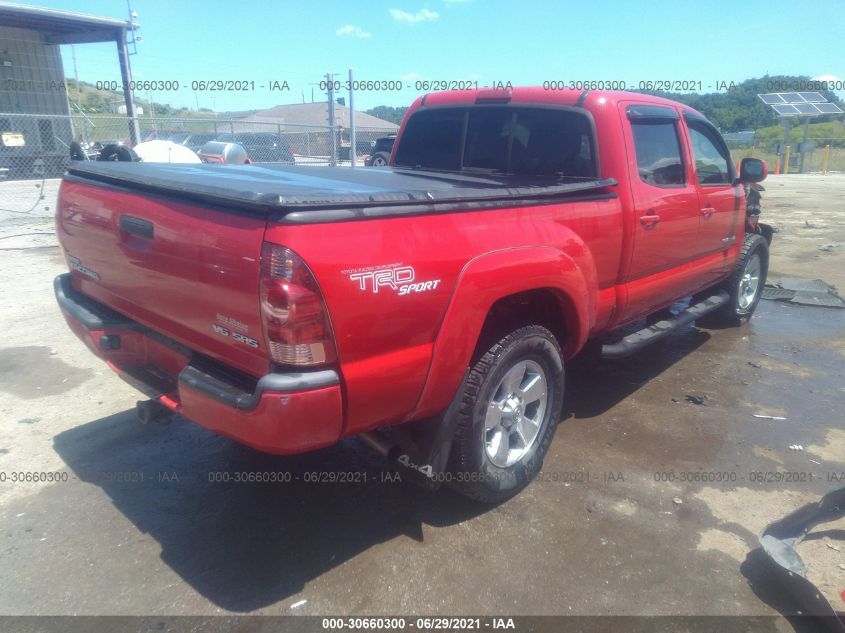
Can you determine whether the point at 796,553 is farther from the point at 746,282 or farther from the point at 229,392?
the point at 746,282

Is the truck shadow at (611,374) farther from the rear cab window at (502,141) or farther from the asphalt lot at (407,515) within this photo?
the rear cab window at (502,141)

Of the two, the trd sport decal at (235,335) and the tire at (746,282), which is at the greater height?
the trd sport decal at (235,335)

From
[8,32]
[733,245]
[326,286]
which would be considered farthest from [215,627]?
[8,32]

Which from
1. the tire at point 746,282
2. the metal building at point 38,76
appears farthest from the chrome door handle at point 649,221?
the metal building at point 38,76

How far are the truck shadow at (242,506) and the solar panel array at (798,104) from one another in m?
30.5

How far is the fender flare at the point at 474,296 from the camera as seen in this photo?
2.54 metres

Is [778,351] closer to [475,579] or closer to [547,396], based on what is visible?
[547,396]

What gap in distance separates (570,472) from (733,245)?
121 inches

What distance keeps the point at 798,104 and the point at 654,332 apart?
29744 millimetres

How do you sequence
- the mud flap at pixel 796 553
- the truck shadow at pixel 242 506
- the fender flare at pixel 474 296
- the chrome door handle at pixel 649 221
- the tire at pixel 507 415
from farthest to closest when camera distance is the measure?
the chrome door handle at pixel 649 221 < the tire at pixel 507 415 < the truck shadow at pixel 242 506 < the fender flare at pixel 474 296 < the mud flap at pixel 796 553

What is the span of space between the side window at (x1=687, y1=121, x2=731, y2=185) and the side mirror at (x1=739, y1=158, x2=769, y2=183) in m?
0.14

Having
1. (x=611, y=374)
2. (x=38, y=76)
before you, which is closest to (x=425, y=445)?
(x=611, y=374)

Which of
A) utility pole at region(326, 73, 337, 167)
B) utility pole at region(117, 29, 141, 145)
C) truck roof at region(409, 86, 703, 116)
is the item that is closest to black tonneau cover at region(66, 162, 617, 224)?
truck roof at region(409, 86, 703, 116)

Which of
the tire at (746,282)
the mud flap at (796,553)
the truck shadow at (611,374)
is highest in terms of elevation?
the tire at (746,282)
